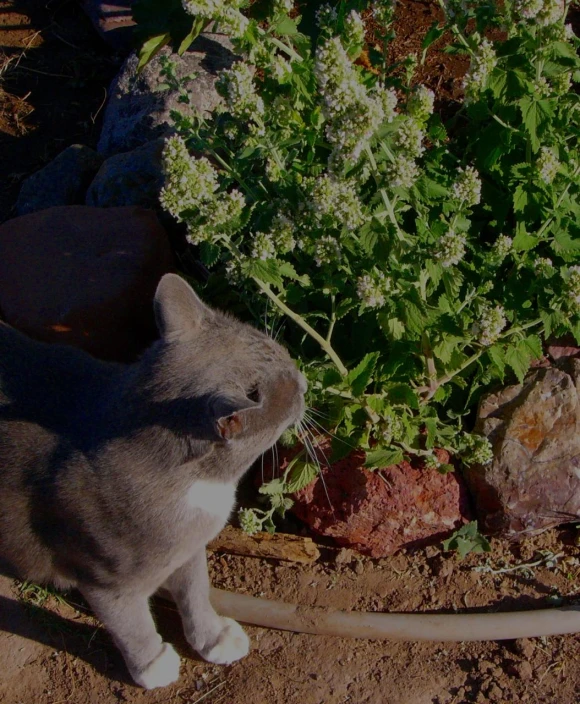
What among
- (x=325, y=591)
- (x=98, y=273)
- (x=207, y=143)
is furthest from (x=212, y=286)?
(x=325, y=591)

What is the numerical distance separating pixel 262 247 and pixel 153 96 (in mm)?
2389

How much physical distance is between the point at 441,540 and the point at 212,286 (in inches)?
63.3

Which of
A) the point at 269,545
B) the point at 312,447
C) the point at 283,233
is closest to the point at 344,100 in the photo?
the point at 283,233

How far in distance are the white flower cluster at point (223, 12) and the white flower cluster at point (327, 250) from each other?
78 cm

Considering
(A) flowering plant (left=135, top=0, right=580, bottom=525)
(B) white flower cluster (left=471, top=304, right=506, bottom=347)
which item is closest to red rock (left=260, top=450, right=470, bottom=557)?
(A) flowering plant (left=135, top=0, right=580, bottom=525)

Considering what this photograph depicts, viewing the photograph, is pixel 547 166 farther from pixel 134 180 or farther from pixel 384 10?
pixel 134 180

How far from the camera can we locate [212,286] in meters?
3.79

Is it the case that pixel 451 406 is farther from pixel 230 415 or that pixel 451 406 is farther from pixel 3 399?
pixel 3 399

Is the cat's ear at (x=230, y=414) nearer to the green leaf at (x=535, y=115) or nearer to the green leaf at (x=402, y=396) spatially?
the green leaf at (x=402, y=396)

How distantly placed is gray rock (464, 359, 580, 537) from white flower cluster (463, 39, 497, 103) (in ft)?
4.37

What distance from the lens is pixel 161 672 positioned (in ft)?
10.5

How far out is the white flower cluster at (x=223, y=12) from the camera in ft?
8.37

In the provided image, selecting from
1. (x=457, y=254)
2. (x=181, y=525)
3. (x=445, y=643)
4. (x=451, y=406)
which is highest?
(x=457, y=254)

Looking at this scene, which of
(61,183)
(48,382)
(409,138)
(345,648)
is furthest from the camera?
(61,183)
